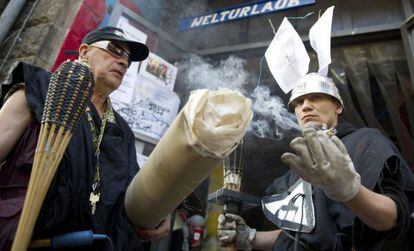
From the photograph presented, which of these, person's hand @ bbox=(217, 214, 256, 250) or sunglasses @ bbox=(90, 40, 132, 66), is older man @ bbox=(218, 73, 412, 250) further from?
sunglasses @ bbox=(90, 40, 132, 66)

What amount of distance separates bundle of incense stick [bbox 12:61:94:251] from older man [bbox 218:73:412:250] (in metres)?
1.10

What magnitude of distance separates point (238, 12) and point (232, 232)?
3.26 m

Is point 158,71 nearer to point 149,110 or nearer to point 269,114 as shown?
point 149,110

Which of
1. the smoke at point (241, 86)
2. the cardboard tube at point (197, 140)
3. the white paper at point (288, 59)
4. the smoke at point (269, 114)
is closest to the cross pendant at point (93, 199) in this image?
the cardboard tube at point (197, 140)

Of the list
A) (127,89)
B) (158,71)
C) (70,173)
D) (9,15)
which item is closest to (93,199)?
(70,173)

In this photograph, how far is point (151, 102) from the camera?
3.88m

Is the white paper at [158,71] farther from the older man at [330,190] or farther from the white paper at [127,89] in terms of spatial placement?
the older man at [330,190]

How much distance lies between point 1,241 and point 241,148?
6.76 ft

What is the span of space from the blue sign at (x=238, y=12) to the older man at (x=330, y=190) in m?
1.91

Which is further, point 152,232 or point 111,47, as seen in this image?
point 111,47

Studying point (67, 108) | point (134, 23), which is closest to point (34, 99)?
point (67, 108)

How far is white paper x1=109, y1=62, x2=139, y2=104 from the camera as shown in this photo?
139 inches

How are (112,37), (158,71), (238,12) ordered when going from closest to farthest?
(112,37) < (158,71) < (238,12)

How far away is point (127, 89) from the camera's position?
3.63 meters
